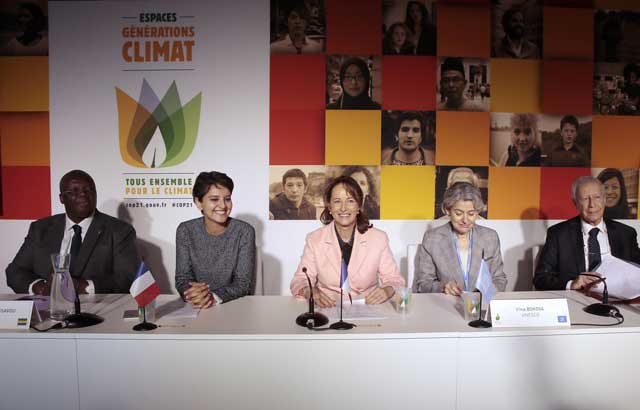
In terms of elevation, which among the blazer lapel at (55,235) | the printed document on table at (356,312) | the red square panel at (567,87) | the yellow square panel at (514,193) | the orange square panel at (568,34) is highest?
the orange square panel at (568,34)

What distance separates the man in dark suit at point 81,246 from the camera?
268 centimetres

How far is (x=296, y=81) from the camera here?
11.3 ft

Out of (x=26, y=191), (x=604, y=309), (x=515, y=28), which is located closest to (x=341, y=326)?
(x=604, y=309)

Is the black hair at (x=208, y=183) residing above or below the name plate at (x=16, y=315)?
above

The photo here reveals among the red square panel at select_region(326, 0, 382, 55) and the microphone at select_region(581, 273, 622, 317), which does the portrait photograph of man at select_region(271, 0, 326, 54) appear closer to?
the red square panel at select_region(326, 0, 382, 55)

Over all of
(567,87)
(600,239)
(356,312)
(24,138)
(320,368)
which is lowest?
(320,368)

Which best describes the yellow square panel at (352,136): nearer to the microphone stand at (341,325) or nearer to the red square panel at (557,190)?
the red square panel at (557,190)

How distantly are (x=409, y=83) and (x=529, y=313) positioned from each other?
88.0 inches

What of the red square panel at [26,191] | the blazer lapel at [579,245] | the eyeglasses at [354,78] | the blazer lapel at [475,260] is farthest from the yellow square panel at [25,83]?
the blazer lapel at [579,245]

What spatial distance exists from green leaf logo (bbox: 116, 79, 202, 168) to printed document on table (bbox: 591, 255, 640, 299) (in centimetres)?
294

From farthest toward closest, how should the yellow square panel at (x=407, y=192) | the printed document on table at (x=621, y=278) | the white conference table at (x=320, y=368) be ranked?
the yellow square panel at (x=407, y=192), the printed document on table at (x=621, y=278), the white conference table at (x=320, y=368)

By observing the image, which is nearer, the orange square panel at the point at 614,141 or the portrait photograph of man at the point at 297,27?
the portrait photograph of man at the point at 297,27

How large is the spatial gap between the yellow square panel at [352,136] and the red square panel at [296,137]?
0.07m

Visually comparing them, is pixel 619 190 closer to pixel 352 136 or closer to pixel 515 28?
pixel 515 28
